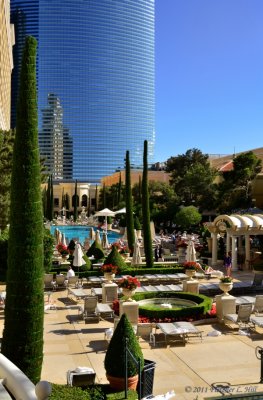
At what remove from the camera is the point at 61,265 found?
2673 cm

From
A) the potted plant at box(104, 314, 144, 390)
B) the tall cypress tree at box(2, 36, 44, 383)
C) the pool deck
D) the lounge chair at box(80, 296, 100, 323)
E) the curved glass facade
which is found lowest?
the pool deck

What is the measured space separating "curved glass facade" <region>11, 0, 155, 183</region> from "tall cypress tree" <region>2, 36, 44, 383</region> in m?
145

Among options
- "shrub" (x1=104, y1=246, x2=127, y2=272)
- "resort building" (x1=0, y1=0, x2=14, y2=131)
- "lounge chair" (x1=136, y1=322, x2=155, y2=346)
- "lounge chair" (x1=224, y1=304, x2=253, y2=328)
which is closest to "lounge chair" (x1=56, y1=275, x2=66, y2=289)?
"shrub" (x1=104, y1=246, x2=127, y2=272)

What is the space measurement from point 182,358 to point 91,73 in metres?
146

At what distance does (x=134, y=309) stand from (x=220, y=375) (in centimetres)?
441

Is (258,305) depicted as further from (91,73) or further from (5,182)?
(91,73)

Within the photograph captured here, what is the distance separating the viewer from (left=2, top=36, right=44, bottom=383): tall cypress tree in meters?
8.40

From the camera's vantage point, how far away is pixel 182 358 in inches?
445

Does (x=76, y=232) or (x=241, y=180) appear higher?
(x=241, y=180)

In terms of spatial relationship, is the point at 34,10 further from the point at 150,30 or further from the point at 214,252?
the point at 214,252

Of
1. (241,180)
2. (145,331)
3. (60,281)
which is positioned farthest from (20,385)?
(241,180)

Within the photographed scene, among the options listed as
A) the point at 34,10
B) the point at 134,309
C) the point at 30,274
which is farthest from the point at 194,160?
the point at 34,10

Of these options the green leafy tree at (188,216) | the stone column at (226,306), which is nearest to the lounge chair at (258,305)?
the stone column at (226,306)

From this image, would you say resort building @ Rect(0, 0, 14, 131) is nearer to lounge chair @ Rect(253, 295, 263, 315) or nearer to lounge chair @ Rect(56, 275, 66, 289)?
lounge chair @ Rect(56, 275, 66, 289)
